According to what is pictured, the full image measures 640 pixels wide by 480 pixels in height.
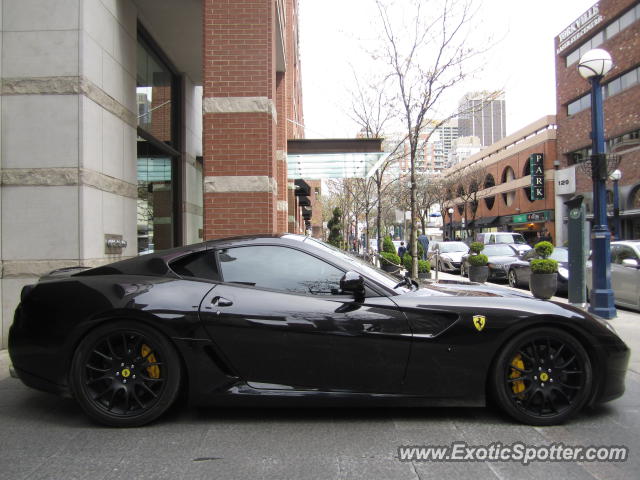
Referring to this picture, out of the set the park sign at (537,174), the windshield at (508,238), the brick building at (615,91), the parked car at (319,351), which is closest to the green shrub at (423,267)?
the parked car at (319,351)

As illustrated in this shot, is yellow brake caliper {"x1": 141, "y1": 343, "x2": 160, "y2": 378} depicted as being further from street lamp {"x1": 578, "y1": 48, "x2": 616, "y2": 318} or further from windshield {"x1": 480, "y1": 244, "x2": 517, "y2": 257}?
windshield {"x1": 480, "y1": 244, "x2": 517, "y2": 257}

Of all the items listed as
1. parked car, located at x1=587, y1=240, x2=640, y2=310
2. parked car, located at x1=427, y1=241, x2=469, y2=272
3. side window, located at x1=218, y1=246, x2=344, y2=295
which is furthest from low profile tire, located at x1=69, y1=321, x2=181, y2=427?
parked car, located at x1=427, y1=241, x2=469, y2=272

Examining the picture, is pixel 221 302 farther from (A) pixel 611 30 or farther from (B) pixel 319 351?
(A) pixel 611 30

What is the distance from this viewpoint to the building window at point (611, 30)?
92.5 ft

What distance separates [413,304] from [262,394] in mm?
1215

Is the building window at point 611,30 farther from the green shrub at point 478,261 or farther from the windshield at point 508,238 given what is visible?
the green shrub at point 478,261

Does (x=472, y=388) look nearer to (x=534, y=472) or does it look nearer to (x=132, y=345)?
(x=534, y=472)

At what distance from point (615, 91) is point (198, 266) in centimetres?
3435

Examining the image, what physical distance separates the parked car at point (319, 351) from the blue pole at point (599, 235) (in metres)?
5.16

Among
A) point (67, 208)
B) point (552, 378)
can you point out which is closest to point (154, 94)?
point (67, 208)

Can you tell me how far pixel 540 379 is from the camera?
11.0 feet

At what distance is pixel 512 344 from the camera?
3340 millimetres

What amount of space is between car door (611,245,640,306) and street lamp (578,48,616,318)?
1489 millimetres

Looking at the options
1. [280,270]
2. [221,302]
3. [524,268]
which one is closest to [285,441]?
[221,302]
